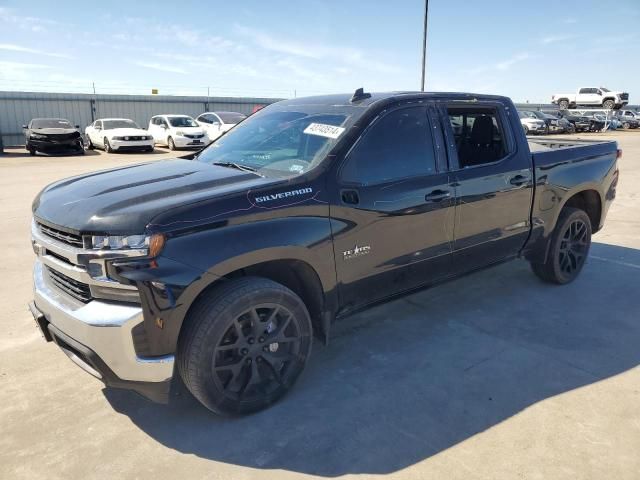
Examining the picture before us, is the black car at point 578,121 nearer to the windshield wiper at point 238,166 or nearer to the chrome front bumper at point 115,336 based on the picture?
the windshield wiper at point 238,166

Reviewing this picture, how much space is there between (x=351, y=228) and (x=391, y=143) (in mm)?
721

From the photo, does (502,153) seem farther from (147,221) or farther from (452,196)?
(147,221)

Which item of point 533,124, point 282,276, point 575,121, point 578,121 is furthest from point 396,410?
point 578,121

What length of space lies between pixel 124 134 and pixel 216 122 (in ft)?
12.3

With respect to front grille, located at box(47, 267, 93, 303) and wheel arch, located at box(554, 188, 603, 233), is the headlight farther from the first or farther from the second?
wheel arch, located at box(554, 188, 603, 233)

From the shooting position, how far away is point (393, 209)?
3326 mm

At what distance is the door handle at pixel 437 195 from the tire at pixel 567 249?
1.71 m

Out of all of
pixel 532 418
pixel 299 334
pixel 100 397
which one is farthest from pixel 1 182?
pixel 532 418

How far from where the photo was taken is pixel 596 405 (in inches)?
118

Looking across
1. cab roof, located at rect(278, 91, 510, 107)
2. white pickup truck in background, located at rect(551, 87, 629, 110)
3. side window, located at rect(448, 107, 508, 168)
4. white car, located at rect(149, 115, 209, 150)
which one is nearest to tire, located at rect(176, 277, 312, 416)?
cab roof, located at rect(278, 91, 510, 107)

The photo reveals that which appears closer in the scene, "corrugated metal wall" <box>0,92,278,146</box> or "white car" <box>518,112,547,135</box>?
"corrugated metal wall" <box>0,92,278,146</box>

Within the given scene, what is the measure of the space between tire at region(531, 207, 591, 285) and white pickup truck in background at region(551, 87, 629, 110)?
4159 cm

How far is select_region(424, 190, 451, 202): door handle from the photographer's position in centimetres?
352

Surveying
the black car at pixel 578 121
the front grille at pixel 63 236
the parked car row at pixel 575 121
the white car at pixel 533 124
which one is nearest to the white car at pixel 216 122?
the parked car row at pixel 575 121
